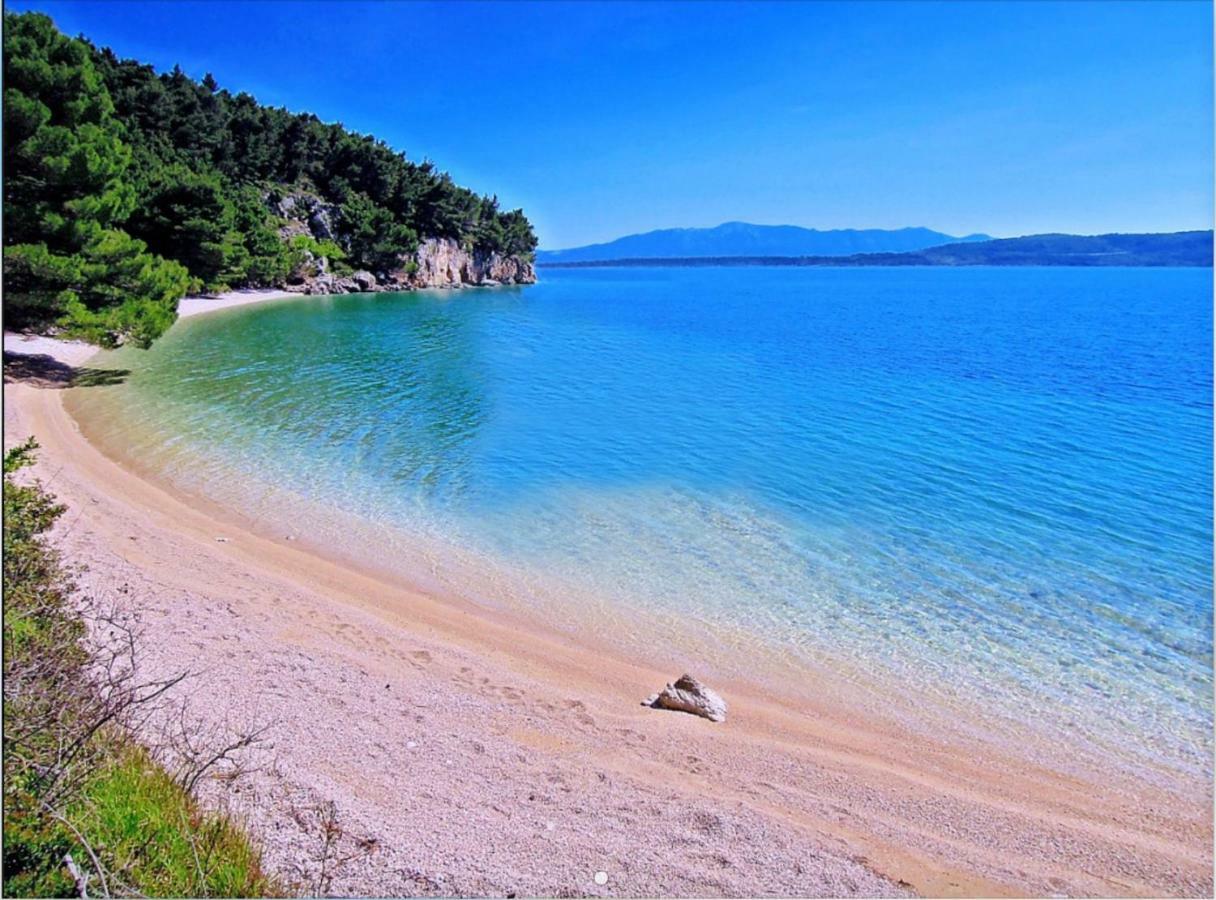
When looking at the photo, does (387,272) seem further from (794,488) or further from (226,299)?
(794,488)

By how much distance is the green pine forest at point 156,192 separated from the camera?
17.7 metres

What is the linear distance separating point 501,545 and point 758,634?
4866 mm

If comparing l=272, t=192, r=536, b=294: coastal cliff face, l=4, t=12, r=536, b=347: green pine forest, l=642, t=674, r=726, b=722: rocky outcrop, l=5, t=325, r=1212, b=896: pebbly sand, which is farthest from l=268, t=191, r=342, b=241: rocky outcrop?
l=642, t=674, r=726, b=722: rocky outcrop

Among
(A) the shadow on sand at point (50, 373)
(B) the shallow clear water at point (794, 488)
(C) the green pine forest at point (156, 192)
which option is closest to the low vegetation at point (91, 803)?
(B) the shallow clear water at point (794, 488)

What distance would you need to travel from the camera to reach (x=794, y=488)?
15.7m

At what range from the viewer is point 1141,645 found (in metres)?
9.30

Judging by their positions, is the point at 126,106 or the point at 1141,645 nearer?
the point at 1141,645

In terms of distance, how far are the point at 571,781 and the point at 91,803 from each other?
3.43 m

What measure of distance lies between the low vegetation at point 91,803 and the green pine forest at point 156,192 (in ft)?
56.7

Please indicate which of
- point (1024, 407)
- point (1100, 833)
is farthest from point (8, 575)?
point (1024, 407)

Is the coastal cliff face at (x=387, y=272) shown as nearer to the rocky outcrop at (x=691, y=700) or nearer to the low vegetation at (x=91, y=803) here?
the rocky outcrop at (x=691, y=700)

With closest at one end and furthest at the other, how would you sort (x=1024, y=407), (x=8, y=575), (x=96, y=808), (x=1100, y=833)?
(x=96, y=808) → (x=1100, y=833) → (x=8, y=575) → (x=1024, y=407)

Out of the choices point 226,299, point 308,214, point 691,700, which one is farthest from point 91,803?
point 308,214

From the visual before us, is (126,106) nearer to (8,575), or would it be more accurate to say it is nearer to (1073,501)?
(8,575)
